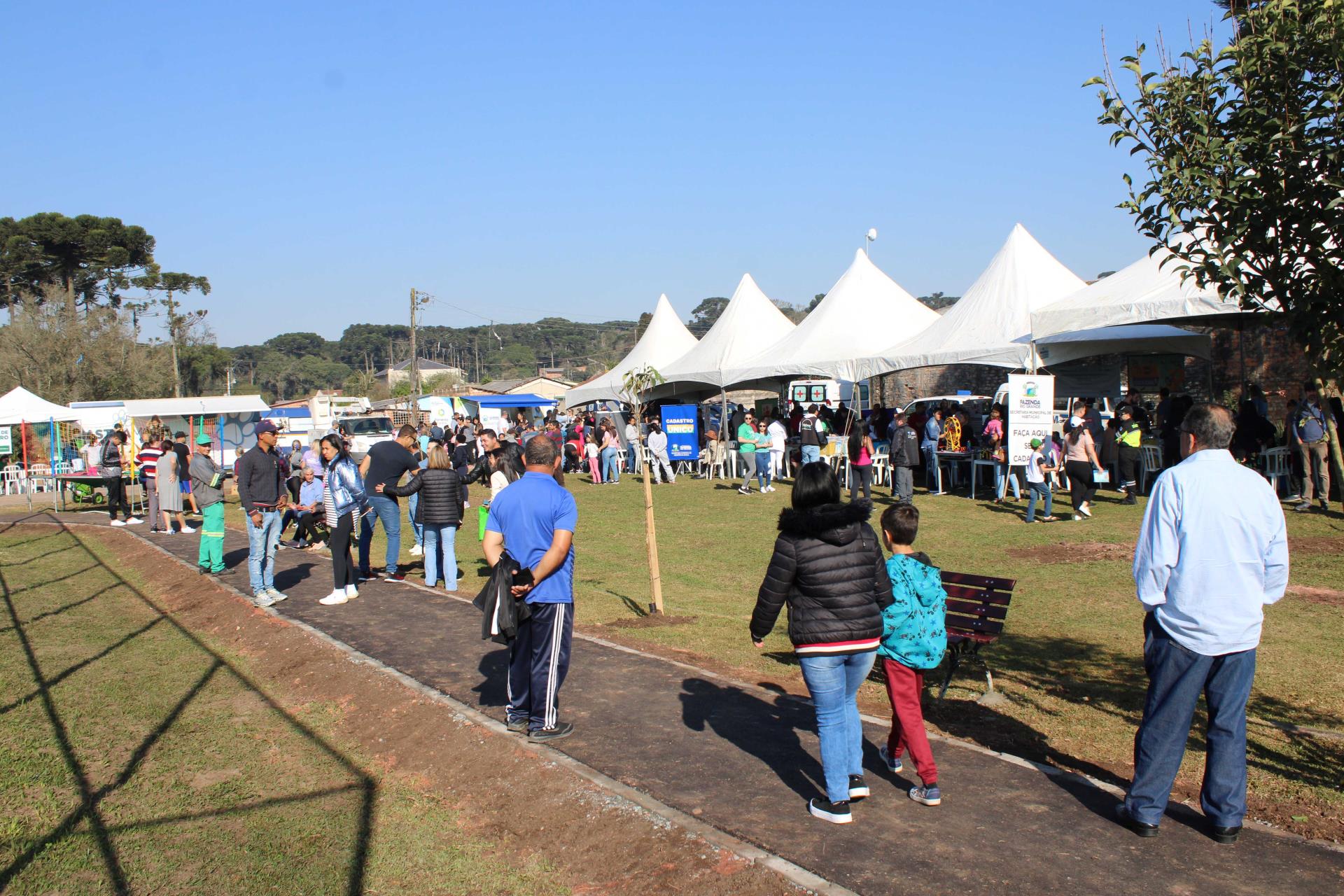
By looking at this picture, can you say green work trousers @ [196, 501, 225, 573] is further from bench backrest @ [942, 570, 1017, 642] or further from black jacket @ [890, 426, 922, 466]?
black jacket @ [890, 426, 922, 466]

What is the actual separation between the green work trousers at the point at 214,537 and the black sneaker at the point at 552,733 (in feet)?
25.1

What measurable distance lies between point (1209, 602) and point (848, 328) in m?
20.7

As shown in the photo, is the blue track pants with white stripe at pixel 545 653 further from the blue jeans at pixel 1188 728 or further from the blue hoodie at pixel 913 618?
the blue jeans at pixel 1188 728

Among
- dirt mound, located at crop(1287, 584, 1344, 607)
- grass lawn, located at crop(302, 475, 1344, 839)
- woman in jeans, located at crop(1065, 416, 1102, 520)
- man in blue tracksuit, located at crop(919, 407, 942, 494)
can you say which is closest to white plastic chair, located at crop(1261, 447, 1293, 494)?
grass lawn, located at crop(302, 475, 1344, 839)

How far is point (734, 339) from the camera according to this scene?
28453mm

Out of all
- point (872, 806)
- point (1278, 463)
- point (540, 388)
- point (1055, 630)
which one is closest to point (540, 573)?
point (872, 806)

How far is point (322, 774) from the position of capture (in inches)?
213

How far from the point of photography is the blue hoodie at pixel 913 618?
4621 mm

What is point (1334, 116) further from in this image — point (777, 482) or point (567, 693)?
point (777, 482)

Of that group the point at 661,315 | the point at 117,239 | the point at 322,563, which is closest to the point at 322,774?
the point at 322,563

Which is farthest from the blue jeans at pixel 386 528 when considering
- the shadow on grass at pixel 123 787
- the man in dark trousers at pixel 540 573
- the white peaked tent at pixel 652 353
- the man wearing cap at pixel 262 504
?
the white peaked tent at pixel 652 353

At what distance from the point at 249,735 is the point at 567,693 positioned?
2017 millimetres

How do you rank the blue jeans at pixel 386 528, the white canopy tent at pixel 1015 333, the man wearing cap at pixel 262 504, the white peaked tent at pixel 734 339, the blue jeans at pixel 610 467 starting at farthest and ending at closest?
1. the white peaked tent at pixel 734 339
2. the blue jeans at pixel 610 467
3. the white canopy tent at pixel 1015 333
4. the blue jeans at pixel 386 528
5. the man wearing cap at pixel 262 504

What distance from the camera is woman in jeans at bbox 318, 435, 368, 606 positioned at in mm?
9781
